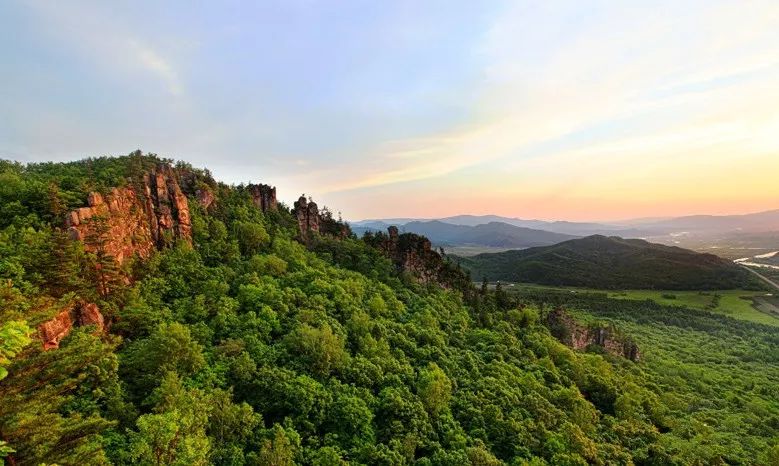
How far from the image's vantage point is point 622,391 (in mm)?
71312

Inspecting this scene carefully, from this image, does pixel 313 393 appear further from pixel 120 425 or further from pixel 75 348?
pixel 75 348

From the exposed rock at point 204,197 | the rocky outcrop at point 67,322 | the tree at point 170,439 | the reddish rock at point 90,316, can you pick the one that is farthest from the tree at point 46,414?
the exposed rock at point 204,197

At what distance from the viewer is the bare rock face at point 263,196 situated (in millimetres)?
90562

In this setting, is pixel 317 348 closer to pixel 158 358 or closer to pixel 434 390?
pixel 434 390

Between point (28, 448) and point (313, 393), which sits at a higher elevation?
point (28, 448)

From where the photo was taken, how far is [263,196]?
92.2 meters

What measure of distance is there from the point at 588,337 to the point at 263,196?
94084 millimetres

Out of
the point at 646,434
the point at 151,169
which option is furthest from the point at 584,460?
the point at 151,169

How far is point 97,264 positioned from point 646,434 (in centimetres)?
7623

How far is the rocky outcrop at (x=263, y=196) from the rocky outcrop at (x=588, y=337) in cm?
7795

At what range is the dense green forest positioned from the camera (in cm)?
2619

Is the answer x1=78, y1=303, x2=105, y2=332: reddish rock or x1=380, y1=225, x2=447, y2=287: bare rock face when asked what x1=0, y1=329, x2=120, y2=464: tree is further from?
x1=380, y1=225, x2=447, y2=287: bare rock face

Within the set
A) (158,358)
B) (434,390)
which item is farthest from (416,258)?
(158,358)

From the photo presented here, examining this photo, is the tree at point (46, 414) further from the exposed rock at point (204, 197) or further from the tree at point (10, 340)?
the exposed rock at point (204, 197)
